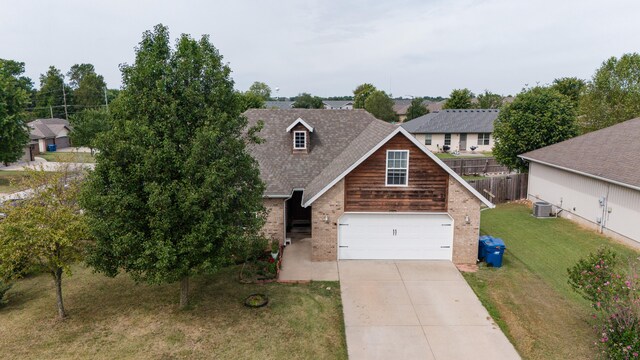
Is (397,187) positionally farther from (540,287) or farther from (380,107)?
(380,107)

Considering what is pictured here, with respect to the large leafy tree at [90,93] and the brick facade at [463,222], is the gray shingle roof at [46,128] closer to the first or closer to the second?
the large leafy tree at [90,93]

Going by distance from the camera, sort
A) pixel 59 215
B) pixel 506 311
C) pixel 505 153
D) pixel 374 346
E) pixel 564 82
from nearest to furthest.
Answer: pixel 374 346 → pixel 59 215 → pixel 506 311 → pixel 505 153 → pixel 564 82

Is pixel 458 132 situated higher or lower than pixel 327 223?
higher

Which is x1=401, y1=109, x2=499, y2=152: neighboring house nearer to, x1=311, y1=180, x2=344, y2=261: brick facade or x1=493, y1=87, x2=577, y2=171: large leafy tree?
x1=493, y1=87, x2=577, y2=171: large leafy tree

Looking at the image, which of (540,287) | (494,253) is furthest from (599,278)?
(494,253)

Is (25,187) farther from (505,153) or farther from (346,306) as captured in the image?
→ (505,153)

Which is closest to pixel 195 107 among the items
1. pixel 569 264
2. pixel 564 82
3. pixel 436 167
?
pixel 436 167
